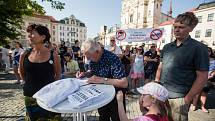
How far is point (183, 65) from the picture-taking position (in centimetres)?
241

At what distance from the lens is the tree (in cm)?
1270

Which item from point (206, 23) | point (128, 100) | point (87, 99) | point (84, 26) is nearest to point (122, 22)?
point (206, 23)

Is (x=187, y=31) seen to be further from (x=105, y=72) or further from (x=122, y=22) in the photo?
(x=122, y=22)

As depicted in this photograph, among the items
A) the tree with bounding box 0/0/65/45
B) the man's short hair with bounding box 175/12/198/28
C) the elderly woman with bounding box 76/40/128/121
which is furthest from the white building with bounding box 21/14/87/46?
the man's short hair with bounding box 175/12/198/28

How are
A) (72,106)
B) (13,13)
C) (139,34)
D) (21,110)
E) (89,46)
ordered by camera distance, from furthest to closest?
(13,13) → (139,34) → (21,110) → (89,46) → (72,106)

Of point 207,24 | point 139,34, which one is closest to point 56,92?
point 139,34

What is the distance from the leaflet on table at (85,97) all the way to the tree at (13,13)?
11545mm

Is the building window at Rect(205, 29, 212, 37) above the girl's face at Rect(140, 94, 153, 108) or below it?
above

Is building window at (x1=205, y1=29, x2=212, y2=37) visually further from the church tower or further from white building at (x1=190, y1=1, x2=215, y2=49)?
the church tower

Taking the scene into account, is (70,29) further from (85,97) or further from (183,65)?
(85,97)

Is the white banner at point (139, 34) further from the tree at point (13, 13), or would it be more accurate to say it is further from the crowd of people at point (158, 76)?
the crowd of people at point (158, 76)

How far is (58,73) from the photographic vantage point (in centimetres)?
318

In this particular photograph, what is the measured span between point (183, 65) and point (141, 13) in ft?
201

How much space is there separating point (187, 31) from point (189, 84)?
60cm
